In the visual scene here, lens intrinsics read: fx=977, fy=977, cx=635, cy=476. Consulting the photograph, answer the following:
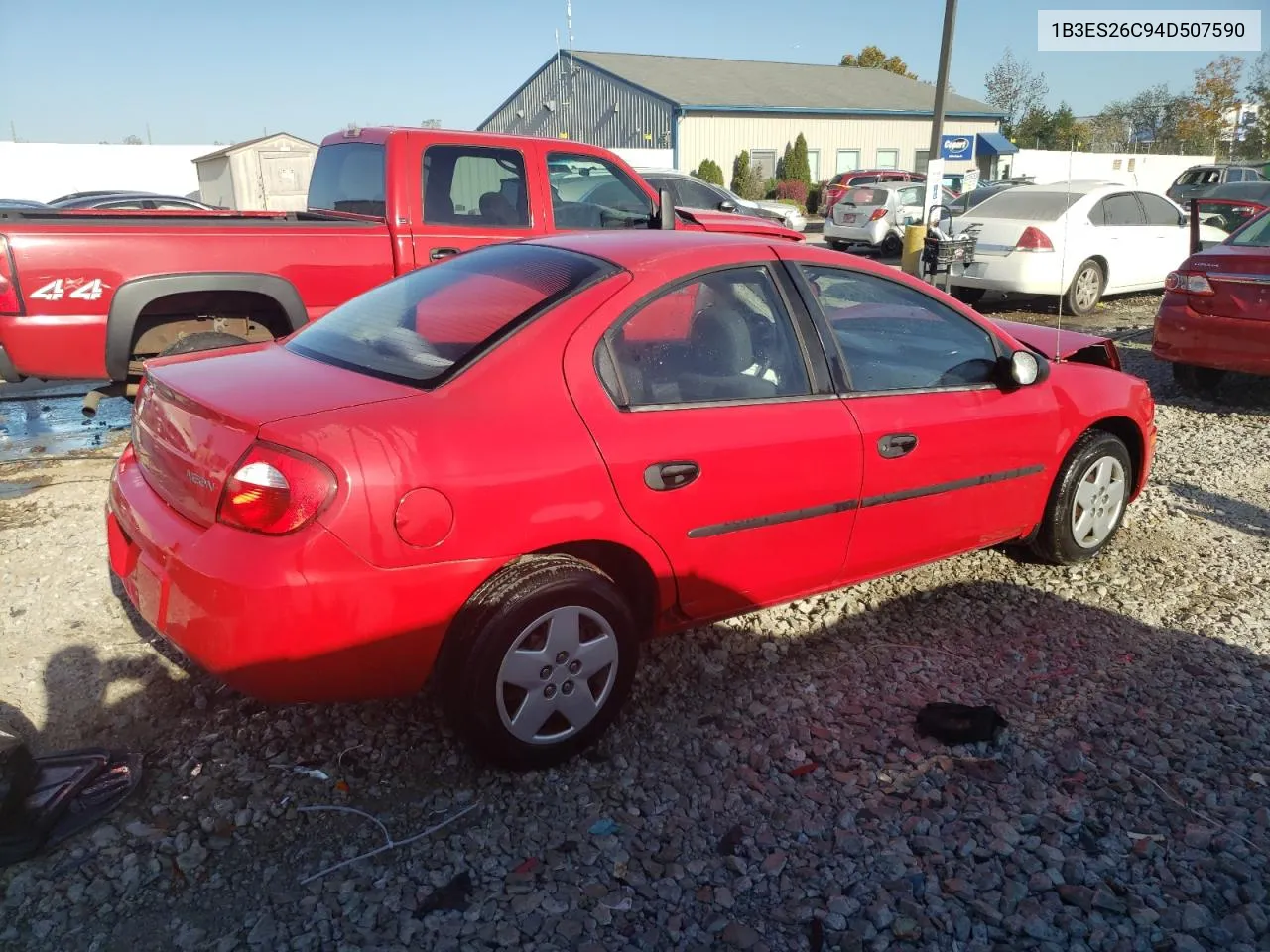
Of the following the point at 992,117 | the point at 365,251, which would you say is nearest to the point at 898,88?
the point at 992,117

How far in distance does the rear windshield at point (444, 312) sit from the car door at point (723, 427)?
0.25m

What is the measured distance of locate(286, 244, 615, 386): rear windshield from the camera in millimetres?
3000

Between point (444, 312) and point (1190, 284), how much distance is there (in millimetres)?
6347

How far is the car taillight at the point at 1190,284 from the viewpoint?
721 cm

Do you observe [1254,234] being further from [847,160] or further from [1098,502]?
[847,160]

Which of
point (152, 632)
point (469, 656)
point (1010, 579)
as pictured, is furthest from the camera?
point (1010, 579)

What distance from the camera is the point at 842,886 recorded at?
2.57 meters

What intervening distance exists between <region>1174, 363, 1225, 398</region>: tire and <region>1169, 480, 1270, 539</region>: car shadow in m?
2.55

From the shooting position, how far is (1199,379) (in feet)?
25.7

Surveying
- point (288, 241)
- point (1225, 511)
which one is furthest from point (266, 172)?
point (1225, 511)

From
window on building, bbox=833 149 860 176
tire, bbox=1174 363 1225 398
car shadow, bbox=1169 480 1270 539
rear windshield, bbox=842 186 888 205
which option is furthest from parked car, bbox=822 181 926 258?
window on building, bbox=833 149 860 176

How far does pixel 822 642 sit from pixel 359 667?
6.42ft

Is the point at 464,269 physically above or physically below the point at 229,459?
above

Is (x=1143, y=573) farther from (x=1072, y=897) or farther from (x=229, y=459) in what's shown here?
(x=229, y=459)
